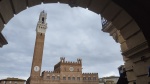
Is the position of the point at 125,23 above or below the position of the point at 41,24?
below

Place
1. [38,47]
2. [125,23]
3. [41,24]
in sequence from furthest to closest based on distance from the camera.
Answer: [41,24] < [38,47] < [125,23]

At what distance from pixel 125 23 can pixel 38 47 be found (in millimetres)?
71890

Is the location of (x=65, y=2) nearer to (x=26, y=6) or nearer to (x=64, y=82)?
(x=26, y=6)

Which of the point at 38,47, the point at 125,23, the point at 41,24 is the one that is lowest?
the point at 125,23

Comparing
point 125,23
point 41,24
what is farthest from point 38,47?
point 125,23

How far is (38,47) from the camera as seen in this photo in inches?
2945

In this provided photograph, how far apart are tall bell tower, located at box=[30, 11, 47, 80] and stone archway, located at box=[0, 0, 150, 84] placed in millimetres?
64902

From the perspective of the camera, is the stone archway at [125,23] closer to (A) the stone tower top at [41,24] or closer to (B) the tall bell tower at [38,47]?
(B) the tall bell tower at [38,47]

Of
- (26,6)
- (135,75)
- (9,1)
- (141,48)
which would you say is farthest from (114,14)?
(9,1)

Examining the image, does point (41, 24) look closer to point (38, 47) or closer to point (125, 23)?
point (38, 47)

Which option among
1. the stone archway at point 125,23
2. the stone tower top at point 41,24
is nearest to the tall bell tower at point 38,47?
the stone tower top at point 41,24

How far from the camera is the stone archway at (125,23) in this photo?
4.87m

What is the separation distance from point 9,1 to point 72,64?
72.8 m

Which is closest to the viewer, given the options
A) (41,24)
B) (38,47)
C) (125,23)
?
(125,23)
